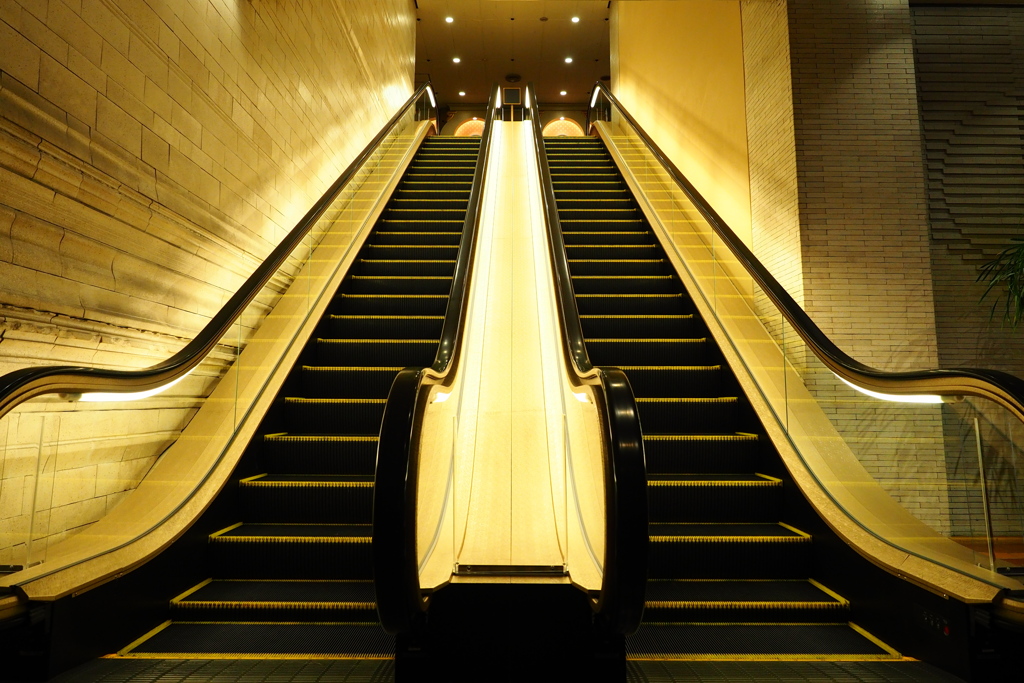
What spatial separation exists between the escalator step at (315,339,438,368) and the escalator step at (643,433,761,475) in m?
1.62

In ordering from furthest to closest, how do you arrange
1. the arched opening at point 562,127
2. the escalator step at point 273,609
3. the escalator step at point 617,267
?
the arched opening at point 562,127 → the escalator step at point 617,267 → the escalator step at point 273,609

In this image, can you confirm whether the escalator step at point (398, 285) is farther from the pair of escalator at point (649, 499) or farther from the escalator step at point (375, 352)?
the escalator step at point (375, 352)

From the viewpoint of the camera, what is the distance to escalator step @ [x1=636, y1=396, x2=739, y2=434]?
352 cm

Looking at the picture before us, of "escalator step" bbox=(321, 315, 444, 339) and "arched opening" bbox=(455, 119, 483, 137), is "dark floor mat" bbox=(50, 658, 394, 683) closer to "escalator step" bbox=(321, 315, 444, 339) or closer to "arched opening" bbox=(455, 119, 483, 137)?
"escalator step" bbox=(321, 315, 444, 339)

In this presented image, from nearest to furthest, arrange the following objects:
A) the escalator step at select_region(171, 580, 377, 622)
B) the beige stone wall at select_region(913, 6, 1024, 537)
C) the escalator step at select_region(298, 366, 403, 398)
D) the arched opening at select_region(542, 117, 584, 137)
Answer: the escalator step at select_region(171, 580, 377, 622) → the escalator step at select_region(298, 366, 403, 398) → the beige stone wall at select_region(913, 6, 1024, 537) → the arched opening at select_region(542, 117, 584, 137)

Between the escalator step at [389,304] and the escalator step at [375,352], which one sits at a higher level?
the escalator step at [389,304]

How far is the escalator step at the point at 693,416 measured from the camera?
139 inches

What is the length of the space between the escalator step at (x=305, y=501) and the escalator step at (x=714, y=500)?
1461 mm

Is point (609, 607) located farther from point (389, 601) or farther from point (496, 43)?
point (496, 43)

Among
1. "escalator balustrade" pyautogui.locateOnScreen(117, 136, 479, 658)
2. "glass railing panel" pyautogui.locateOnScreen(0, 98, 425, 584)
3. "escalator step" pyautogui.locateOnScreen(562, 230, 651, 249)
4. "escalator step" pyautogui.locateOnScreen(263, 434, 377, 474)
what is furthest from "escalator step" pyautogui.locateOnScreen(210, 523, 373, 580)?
"escalator step" pyautogui.locateOnScreen(562, 230, 651, 249)

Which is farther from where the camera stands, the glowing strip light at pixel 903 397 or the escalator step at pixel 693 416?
the escalator step at pixel 693 416

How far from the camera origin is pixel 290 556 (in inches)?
104

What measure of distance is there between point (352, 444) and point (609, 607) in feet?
6.00

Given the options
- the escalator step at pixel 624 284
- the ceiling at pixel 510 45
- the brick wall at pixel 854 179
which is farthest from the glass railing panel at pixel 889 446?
the ceiling at pixel 510 45
